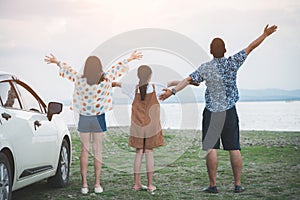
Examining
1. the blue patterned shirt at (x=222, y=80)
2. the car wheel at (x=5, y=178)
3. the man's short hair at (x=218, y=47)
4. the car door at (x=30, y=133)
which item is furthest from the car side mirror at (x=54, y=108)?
the man's short hair at (x=218, y=47)

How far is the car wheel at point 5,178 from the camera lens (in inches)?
202

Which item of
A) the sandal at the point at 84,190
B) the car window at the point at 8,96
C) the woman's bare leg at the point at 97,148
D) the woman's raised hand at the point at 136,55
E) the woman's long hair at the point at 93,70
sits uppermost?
the woman's raised hand at the point at 136,55

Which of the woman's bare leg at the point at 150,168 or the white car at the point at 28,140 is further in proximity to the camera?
the woman's bare leg at the point at 150,168

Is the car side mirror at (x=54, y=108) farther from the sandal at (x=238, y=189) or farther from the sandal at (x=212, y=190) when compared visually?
the sandal at (x=238, y=189)

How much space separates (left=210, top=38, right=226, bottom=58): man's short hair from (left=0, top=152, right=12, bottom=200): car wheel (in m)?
2.77

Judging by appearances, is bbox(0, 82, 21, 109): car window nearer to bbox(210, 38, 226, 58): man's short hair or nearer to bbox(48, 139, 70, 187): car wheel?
bbox(48, 139, 70, 187): car wheel

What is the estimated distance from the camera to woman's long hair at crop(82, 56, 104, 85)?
22.2 ft

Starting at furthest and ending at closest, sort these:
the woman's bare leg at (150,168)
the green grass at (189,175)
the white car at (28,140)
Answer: the woman's bare leg at (150,168) < the green grass at (189,175) < the white car at (28,140)

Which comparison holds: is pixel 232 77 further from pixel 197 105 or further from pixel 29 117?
pixel 29 117

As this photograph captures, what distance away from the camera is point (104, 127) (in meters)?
6.91

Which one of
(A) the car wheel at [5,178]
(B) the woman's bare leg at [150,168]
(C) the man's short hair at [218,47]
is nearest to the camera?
(A) the car wheel at [5,178]

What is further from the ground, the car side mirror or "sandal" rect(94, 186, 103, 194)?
the car side mirror

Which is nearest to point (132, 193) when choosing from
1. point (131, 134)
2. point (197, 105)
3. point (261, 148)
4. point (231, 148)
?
point (131, 134)

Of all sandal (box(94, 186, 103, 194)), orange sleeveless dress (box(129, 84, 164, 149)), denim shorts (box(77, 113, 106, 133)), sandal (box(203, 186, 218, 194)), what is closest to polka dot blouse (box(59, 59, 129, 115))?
denim shorts (box(77, 113, 106, 133))
